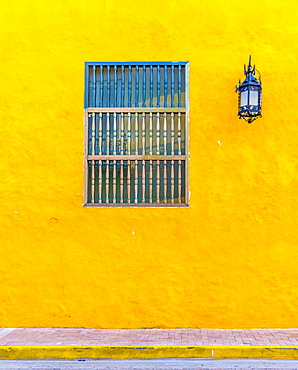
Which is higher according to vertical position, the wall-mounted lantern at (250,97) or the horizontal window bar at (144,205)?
the wall-mounted lantern at (250,97)

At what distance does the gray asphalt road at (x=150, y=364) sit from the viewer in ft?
15.5

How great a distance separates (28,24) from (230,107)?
2.95m

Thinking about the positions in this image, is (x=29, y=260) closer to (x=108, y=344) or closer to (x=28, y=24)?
(x=108, y=344)

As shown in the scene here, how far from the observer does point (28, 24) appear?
19.8 feet

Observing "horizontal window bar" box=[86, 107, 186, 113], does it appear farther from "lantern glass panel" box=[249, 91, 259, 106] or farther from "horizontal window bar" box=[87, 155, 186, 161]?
"lantern glass panel" box=[249, 91, 259, 106]

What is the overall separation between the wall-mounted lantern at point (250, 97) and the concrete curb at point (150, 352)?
2848 millimetres

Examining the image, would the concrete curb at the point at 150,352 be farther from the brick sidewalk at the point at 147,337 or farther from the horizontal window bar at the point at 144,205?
the horizontal window bar at the point at 144,205

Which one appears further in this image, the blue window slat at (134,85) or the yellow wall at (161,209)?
the blue window slat at (134,85)

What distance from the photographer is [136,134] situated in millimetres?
6090

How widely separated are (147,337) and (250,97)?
3.25 m

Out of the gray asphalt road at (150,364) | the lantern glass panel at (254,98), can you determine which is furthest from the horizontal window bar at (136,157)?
the gray asphalt road at (150,364)

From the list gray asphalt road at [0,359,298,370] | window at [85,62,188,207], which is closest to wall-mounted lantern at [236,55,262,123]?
window at [85,62,188,207]

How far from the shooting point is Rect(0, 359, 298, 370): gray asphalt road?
4.71 m

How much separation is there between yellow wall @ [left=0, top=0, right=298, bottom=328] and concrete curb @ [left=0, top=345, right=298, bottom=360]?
0.83m
